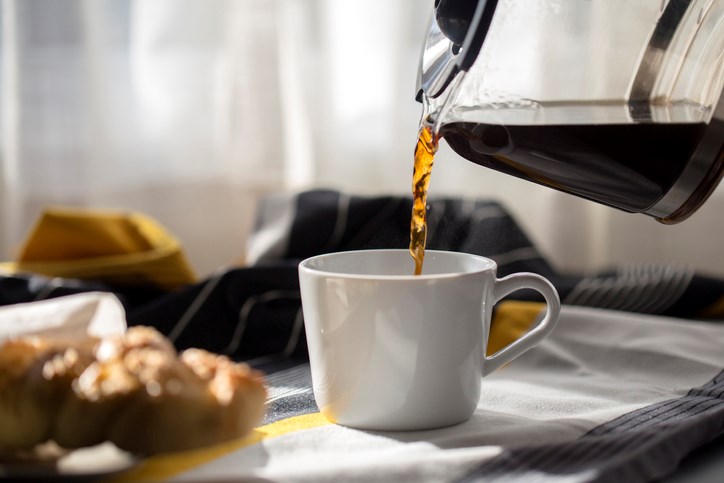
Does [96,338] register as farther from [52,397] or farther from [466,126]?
[466,126]

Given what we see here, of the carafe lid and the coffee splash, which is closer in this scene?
the carafe lid

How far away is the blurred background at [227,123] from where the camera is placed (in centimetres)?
121

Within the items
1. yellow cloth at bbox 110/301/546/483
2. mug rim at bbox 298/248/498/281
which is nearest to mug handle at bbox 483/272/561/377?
mug rim at bbox 298/248/498/281

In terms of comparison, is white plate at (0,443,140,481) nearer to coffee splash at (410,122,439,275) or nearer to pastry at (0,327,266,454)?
pastry at (0,327,266,454)

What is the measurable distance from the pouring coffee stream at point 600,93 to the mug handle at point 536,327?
71 mm

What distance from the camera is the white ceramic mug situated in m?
0.56

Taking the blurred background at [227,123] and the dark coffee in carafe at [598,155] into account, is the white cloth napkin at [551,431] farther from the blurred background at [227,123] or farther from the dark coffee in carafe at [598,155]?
the blurred background at [227,123]

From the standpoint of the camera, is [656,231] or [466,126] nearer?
[466,126]

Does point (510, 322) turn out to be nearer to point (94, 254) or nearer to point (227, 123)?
point (94, 254)

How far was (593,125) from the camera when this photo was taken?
577mm

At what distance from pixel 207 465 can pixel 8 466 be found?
10cm

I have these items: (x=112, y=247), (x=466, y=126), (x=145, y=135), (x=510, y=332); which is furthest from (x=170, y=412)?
(x=145, y=135)

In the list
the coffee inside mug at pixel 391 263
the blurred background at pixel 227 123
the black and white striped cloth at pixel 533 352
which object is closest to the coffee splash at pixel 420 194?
the coffee inside mug at pixel 391 263

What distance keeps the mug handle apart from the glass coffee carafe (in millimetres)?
72
